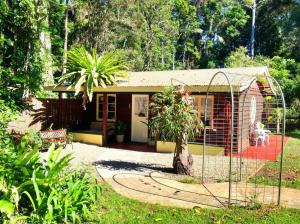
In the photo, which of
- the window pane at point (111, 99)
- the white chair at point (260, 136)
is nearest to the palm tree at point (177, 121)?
the white chair at point (260, 136)

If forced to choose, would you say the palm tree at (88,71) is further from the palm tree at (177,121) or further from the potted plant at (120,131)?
the palm tree at (177,121)

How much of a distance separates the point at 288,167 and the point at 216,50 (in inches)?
1143

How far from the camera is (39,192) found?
4.79 m

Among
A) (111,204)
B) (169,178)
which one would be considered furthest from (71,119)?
(111,204)

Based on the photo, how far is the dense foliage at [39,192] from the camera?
4547 millimetres

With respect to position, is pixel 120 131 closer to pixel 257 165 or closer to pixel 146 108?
pixel 146 108

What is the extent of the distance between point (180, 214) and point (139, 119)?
901 cm

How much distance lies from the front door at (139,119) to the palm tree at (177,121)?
5672 millimetres

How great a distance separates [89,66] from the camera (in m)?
12.6

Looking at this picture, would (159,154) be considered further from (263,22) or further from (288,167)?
(263,22)

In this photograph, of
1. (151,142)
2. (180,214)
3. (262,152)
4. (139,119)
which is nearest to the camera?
(180,214)

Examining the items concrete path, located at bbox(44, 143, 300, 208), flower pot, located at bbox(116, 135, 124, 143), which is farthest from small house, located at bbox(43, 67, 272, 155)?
concrete path, located at bbox(44, 143, 300, 208)

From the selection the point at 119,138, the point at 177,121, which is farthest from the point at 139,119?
the point at 177,121

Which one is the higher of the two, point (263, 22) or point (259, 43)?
point (263, 22)
